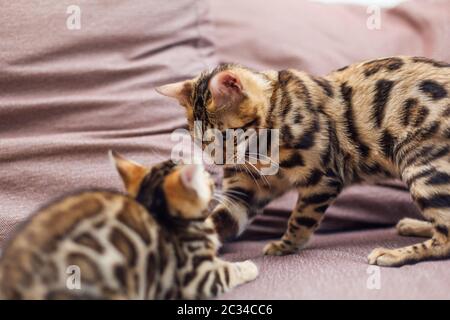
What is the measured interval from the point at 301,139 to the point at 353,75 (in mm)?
A: 249

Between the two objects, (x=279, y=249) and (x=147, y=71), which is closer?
(x=279, y=249)

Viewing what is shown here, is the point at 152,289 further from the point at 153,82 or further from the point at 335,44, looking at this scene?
the point at 335,44

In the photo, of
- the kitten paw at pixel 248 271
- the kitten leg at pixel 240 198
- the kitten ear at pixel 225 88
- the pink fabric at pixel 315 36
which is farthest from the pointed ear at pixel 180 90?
the kitten paw at pixel 248 271

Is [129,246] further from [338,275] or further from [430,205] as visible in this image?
[430,205]

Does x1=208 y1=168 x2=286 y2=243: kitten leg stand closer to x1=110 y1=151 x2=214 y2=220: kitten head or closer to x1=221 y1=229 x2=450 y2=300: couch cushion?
x1=221 y1=229 x2=450 y2=300: couch cushion

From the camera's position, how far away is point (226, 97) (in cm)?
123

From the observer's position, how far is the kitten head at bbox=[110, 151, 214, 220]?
0.97 m

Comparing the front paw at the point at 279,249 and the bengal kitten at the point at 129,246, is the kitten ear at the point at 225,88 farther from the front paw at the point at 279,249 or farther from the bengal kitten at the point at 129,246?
the front paw at the point at 279,249

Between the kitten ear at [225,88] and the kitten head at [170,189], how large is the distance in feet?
0.82

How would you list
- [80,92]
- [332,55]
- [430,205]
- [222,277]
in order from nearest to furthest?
[222,277] → [430,205] → [80,92] → [332,55]

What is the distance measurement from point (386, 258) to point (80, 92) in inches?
35.5

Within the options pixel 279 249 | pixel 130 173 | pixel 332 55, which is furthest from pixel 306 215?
pixel 332 55

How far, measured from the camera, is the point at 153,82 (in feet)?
5.07

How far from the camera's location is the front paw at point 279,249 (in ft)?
4.29
